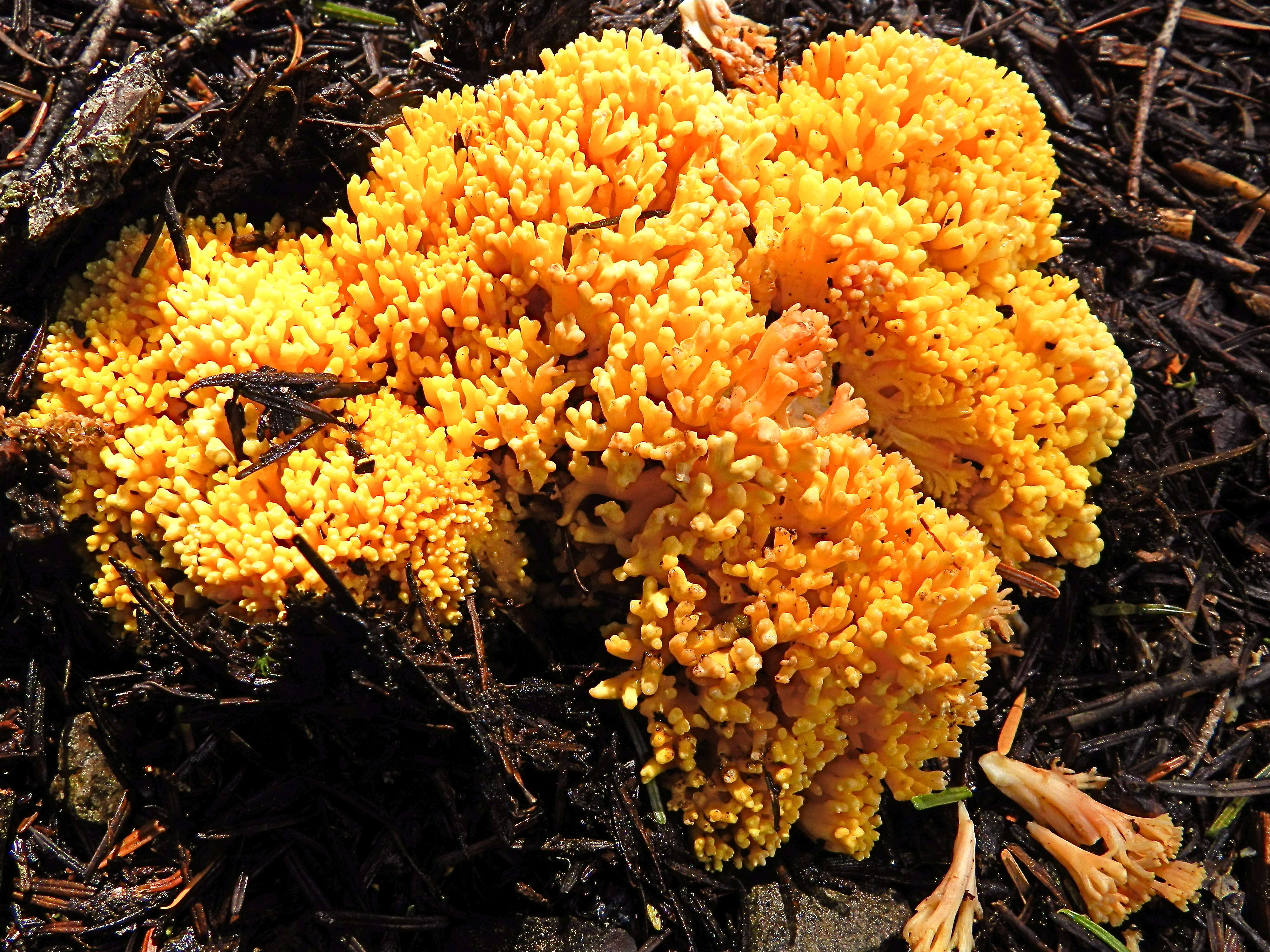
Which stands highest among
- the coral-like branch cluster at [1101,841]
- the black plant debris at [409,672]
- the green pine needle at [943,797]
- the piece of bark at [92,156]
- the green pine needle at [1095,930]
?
the piece of bark at [92,156]

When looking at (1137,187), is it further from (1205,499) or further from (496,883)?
(496,883)

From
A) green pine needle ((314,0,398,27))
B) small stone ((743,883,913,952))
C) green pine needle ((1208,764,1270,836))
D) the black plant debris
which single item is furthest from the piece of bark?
green pine needle ((1208,764,1270,836))

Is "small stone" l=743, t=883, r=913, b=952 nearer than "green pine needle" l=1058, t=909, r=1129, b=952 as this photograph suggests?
Yes

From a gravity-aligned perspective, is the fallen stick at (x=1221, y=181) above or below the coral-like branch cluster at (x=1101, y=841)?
above

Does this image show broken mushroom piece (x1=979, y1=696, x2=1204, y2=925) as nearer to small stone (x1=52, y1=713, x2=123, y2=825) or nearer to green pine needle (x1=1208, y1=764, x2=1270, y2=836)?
green pine needle (x1=1208, y1=764, x2=1270, y2=836)

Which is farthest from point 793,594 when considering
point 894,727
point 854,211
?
point 854,211

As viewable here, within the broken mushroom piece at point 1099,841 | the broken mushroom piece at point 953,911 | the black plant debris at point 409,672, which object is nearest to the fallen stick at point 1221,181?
the black plant debris at point 409,672

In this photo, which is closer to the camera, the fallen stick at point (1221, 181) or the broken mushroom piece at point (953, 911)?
the broken mushroom piece at point (953, 911)

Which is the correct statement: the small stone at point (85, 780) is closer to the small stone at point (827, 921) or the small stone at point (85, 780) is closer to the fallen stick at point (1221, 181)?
the small stone at point (827, 921)
